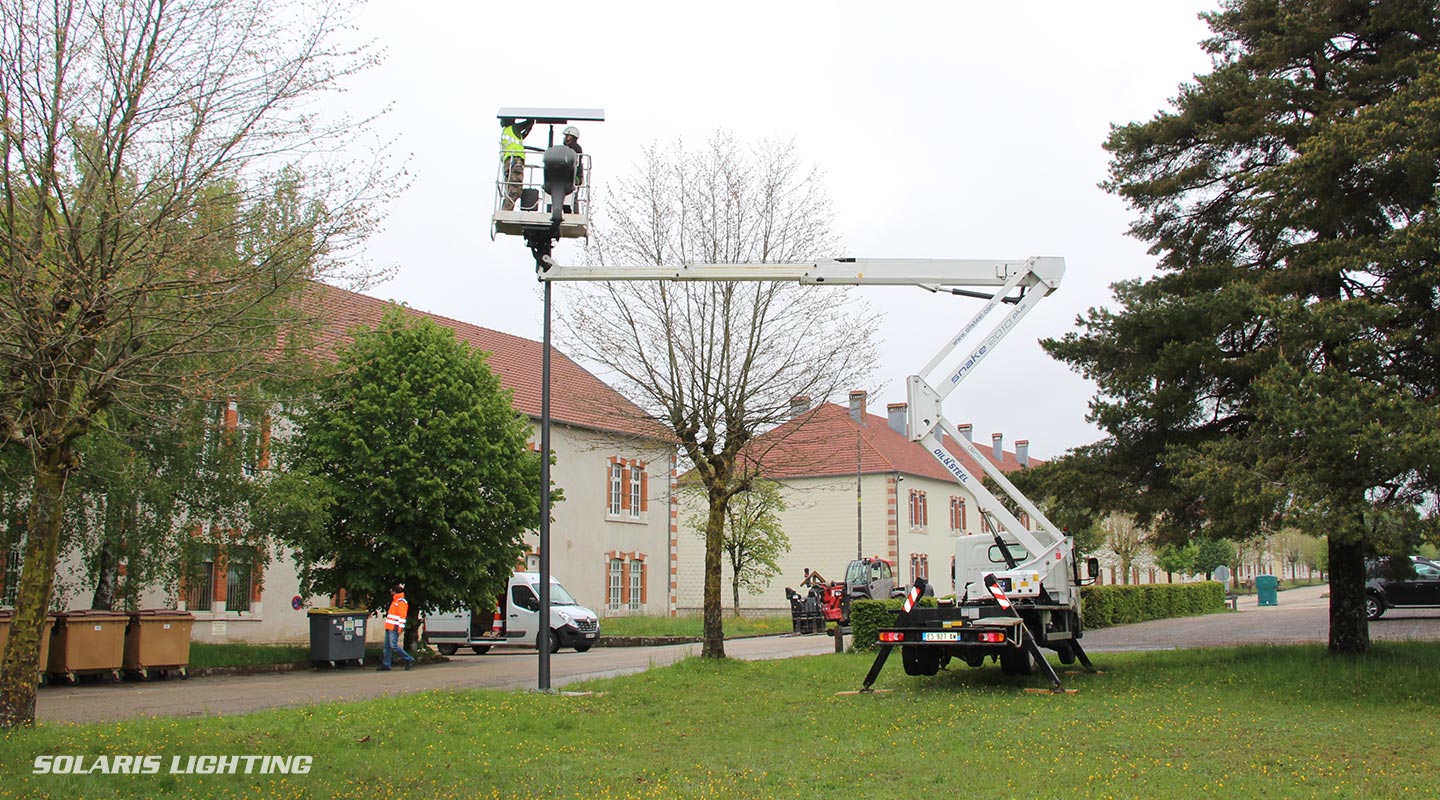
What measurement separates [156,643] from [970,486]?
13204 millimetres

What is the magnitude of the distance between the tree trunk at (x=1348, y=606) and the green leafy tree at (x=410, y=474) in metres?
14.3

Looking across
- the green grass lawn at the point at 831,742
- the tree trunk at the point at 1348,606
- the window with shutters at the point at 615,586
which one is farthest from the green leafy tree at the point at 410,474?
the window with shutters at the point at 615,586

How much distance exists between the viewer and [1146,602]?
36.7 m

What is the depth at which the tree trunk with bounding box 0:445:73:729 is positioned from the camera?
8.91 meters

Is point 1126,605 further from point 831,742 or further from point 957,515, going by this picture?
point 831,742

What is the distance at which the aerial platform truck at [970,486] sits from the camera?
12703 mm

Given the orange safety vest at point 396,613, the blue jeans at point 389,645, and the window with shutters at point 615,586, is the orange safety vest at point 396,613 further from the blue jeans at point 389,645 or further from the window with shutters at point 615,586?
the window with shutters at point 615,586

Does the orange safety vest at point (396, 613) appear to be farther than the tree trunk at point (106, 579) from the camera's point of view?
Yes

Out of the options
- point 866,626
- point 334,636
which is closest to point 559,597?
point 334,636

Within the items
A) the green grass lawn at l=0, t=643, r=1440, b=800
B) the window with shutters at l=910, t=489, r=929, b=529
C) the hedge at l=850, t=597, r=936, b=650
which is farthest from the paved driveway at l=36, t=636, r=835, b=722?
the window with shutters at l=910, t=489, r=929, b=529

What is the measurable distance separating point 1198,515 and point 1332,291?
11.6 ft

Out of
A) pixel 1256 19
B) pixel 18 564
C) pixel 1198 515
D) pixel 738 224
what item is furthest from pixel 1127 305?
pixel 18 564

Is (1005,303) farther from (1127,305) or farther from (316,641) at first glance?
(316,641)

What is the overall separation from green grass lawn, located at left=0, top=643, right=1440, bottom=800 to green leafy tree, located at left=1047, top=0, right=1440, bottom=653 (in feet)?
7.52
